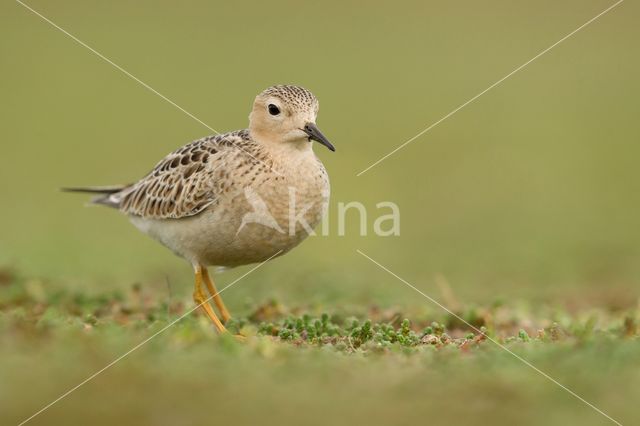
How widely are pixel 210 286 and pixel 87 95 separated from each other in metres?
20.1

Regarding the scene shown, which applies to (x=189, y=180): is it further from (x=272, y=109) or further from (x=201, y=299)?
(x=201, y=299)

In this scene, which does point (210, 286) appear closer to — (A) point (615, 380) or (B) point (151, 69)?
(A) point (615, 380)

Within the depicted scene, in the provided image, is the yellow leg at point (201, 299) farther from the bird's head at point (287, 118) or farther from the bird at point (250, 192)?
→ the bird's head at point (287, 118)

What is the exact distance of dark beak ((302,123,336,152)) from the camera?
980 centimetres

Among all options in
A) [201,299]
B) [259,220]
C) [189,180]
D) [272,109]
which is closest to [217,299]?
[201,299]

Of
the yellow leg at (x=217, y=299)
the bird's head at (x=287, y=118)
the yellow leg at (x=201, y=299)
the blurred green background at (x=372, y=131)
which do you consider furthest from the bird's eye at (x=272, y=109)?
the blurred green background at (x=372, y=131)

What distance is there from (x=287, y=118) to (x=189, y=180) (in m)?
1.28

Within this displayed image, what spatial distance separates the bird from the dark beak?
0.03 feet

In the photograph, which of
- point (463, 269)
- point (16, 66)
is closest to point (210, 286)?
point (463, 269)

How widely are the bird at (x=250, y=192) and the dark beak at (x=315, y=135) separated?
1cm

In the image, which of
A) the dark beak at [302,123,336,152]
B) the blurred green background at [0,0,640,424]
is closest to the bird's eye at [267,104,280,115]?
the dark beak at [302,123,336,152]

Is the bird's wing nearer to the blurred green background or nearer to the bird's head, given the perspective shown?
the bird's head

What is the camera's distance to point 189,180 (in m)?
10.3

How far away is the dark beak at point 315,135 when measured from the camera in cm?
980
